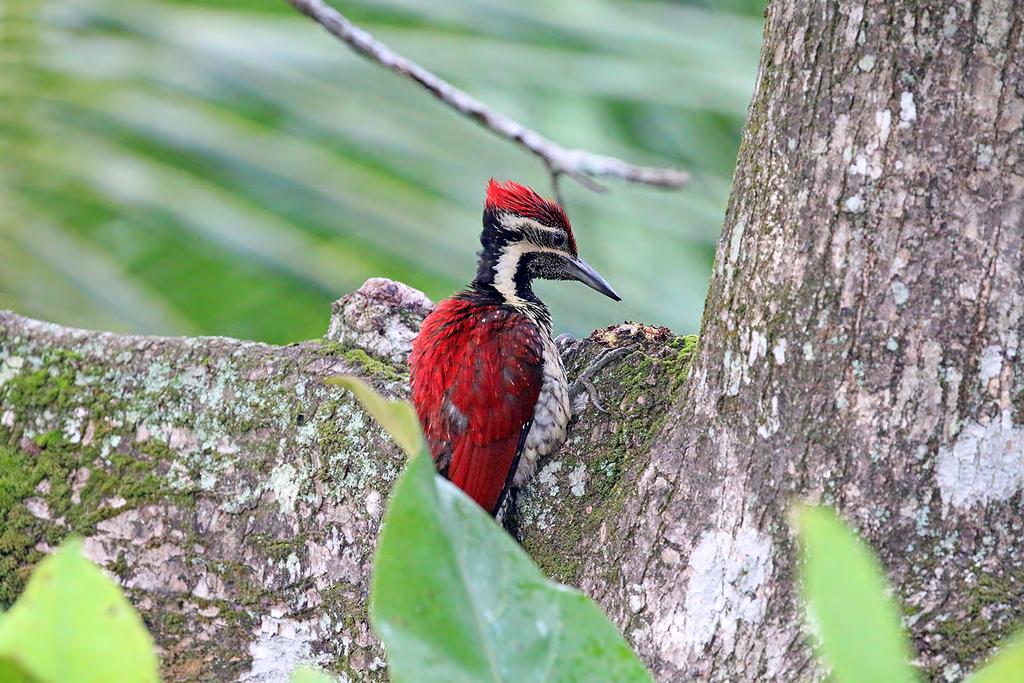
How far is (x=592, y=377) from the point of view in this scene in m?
2.36

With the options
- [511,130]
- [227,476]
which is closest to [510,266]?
[227,476]

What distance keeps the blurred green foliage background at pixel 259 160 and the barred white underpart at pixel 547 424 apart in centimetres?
44

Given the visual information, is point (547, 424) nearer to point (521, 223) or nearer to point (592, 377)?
point (592, 377)

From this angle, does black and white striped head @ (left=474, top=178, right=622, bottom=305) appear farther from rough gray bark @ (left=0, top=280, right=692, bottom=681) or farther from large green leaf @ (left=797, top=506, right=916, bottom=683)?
large green leaf @ (left=797, top=506, right=916, bottom=683)

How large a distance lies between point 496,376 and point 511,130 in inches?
51.4

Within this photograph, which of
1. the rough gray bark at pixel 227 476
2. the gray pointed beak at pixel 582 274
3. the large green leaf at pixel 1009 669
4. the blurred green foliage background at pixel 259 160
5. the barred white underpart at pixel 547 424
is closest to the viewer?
the large green leaf at pixel 1009 669

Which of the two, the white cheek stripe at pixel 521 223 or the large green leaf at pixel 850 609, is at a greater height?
the white cheek stripe at pixel 521 223

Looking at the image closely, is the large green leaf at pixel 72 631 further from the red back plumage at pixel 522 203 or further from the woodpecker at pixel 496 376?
the red back plumage at pixel 522 203

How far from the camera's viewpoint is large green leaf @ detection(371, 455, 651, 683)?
1.86ft

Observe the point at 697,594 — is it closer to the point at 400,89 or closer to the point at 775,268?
the point at 775,268

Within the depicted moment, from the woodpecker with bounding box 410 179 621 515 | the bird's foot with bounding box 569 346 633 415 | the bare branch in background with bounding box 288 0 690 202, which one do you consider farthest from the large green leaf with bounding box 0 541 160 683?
the woodpecker with bounding box 410 179 621 515

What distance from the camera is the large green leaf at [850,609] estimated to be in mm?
476

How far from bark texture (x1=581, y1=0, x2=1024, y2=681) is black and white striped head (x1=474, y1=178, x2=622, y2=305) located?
146cm

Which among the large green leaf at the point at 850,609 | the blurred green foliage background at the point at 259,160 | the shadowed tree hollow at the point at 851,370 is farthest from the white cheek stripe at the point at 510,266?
the large green leaf at the point at 850,609
